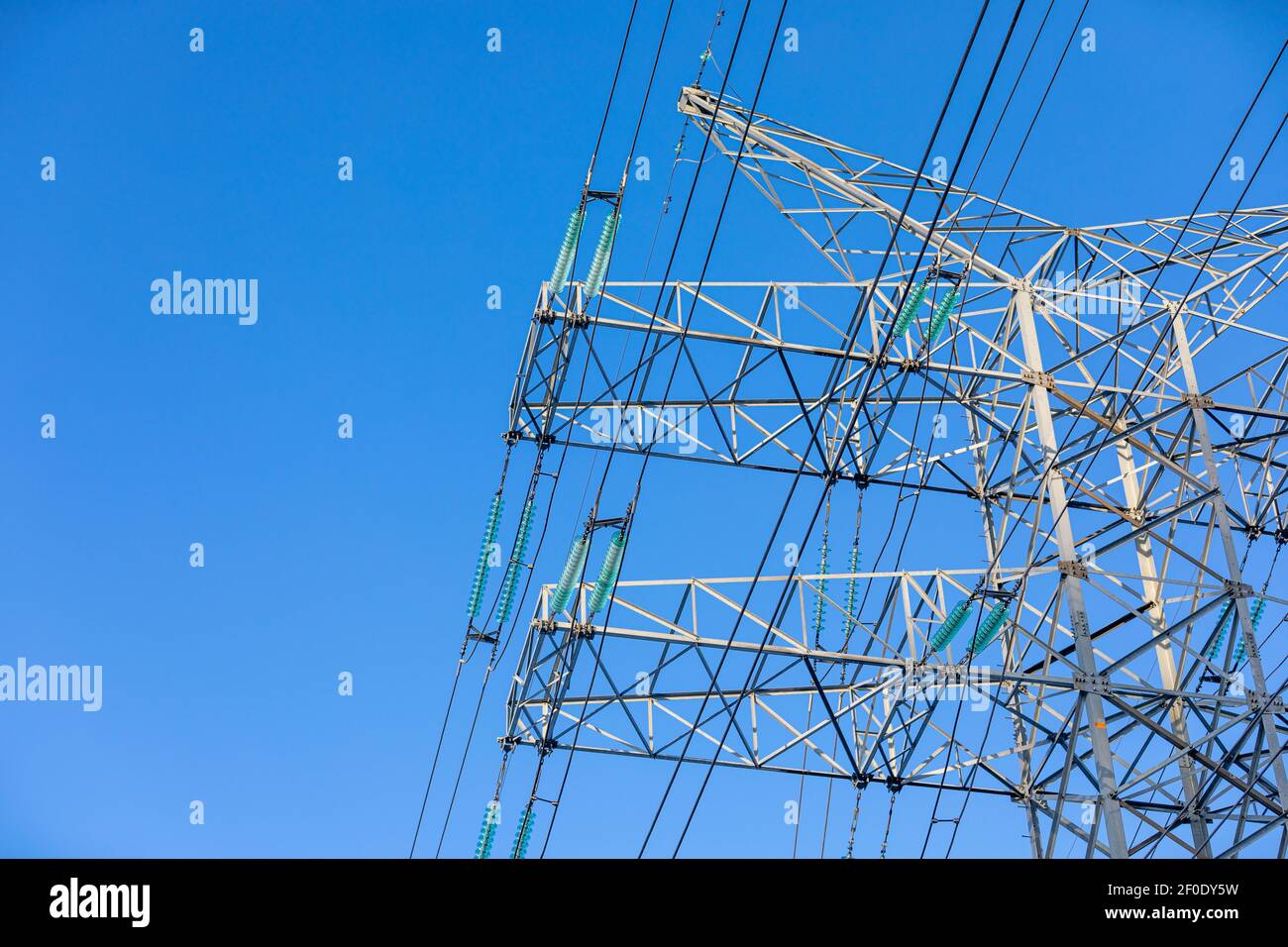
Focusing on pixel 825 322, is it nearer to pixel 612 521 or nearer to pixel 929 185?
pixel 929 185

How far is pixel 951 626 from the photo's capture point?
58.8ft

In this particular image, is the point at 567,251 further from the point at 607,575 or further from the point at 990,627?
the point at 990,627

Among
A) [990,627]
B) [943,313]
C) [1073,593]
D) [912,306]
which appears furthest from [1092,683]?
[943,313]

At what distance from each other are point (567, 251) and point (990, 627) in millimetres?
7639

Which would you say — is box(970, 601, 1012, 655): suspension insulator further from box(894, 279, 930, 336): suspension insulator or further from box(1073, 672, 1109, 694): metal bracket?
box(894, 279, 930, 336): suspension insulator

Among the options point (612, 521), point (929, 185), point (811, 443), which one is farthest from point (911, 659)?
point (929, 185)

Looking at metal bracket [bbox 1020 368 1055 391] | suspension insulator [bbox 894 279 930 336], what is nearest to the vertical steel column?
metal bracket [bbox 1020 368 1055 391]

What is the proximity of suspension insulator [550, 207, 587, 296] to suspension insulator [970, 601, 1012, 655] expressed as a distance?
7.32m

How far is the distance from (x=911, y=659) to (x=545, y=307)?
715 cm

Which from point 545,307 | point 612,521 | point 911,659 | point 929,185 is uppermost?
point 929,185
